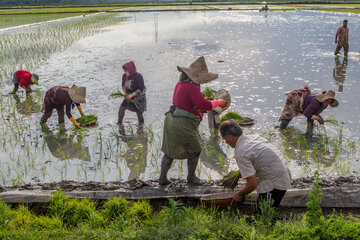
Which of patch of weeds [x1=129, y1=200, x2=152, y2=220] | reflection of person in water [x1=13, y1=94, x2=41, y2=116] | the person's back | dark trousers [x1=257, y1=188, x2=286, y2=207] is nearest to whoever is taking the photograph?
the person's back

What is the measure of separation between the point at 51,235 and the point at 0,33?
1977 centimetres

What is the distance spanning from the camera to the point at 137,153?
5125 mm

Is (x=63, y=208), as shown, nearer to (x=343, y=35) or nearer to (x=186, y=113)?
(x=186, y=113)

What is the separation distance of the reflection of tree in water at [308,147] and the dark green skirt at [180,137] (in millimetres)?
1832

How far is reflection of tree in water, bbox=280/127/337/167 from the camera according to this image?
→ 4.65m

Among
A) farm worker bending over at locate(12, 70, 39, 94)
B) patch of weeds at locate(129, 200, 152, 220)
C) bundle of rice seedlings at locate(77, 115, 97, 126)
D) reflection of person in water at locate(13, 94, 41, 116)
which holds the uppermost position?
farm worker bending over at locate(12, 70, 39, 94)

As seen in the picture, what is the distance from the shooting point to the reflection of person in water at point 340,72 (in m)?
8.64

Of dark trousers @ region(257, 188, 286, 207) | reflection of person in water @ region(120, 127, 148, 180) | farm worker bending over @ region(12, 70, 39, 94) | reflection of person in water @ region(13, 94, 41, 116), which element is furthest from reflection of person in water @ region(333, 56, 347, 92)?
farm worker bending over @ region(12, 70, 39, 94)

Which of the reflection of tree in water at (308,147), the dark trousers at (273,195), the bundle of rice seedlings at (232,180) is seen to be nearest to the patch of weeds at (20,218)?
the bundle of rice seedlings at (232,180)

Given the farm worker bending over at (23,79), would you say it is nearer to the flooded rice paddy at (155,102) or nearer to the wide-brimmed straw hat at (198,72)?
the flooded rice paddy at (155,102)

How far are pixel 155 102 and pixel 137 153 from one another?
2.53 meters

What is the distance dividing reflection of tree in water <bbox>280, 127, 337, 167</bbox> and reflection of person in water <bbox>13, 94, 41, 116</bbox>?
5.22 metres

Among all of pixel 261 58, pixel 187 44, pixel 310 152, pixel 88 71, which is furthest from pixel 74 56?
pixel 310 152

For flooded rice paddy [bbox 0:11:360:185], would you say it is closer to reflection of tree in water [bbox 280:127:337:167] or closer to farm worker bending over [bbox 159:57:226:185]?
reflection of tree in water [bbox 280:127:337:167]
